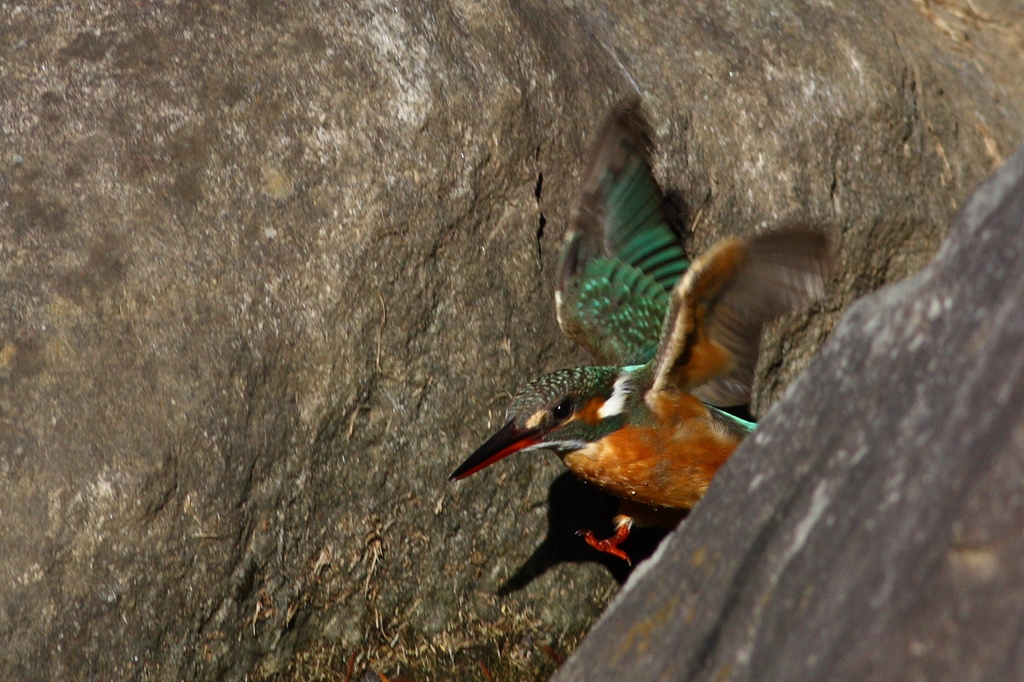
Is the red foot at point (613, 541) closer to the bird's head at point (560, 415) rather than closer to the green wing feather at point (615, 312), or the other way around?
the bird's head at point (560, 415)

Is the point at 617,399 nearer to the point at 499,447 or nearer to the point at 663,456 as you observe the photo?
the point at 663,456

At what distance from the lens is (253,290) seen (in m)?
3.43

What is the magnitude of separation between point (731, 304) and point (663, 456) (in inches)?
24.9

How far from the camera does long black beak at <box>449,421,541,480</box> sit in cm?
347

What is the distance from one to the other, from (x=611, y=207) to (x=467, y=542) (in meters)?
1.36

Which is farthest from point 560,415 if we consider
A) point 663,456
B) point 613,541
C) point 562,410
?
point 613,541

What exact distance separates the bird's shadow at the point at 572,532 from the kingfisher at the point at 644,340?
4.7 inches

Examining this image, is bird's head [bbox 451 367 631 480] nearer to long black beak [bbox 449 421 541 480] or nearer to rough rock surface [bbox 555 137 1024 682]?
long black beak [bbox 449 421 541 480]

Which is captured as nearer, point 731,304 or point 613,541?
point 731,304

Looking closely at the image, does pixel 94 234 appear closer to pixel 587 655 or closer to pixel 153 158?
pixel 153 158

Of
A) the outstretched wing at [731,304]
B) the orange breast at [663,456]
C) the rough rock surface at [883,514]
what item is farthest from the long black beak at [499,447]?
the rough rock surface at [883,514]

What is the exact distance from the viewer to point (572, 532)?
4.12 m

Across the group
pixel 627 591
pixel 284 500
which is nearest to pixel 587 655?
pixel 627 591

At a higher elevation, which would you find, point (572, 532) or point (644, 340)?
point (644, 340)
